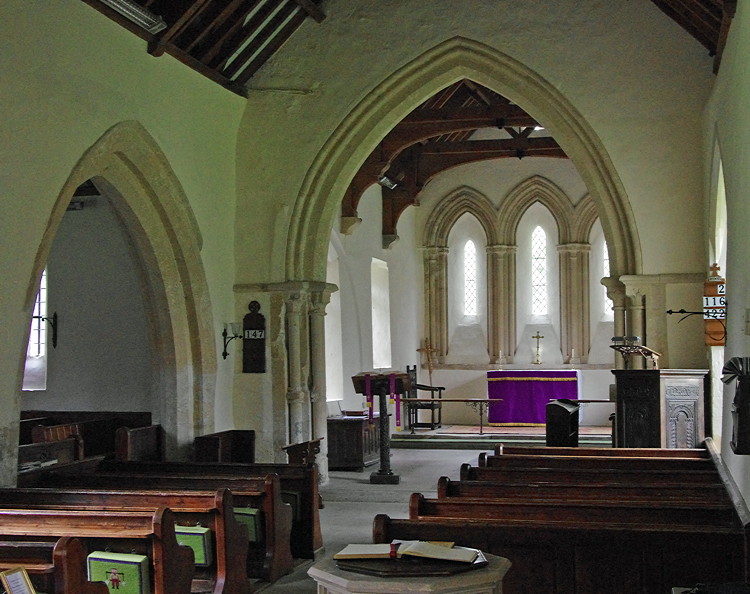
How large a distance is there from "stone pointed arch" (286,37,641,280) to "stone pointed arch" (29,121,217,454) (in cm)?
119

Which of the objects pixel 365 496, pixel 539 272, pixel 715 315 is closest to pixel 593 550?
pixel 715 315

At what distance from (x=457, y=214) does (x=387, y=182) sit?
2455 mm

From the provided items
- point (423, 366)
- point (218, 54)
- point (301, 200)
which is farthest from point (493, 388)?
point (218, 54)

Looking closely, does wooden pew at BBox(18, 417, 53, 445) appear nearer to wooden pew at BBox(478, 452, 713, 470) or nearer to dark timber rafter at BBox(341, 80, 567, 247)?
wooden pew at BBox(478, 452, 713, 470)

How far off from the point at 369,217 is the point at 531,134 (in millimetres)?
3111

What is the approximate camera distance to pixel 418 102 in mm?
9695

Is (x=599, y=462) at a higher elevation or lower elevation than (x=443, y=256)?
lower

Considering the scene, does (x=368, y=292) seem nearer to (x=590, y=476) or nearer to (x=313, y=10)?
(x=313, y=10)

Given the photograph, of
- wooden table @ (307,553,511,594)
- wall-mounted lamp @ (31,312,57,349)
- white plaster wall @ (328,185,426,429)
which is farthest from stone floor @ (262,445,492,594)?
wall-mounted lamp @ (31,312,57,349)

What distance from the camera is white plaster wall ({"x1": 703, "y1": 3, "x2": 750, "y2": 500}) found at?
5152mm

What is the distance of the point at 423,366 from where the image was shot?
16.5m

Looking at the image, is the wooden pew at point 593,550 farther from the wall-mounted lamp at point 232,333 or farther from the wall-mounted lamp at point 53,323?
the wall-mounted lamp at point 53,323

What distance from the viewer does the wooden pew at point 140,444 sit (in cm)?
796

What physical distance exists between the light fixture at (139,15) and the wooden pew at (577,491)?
4.10 m
